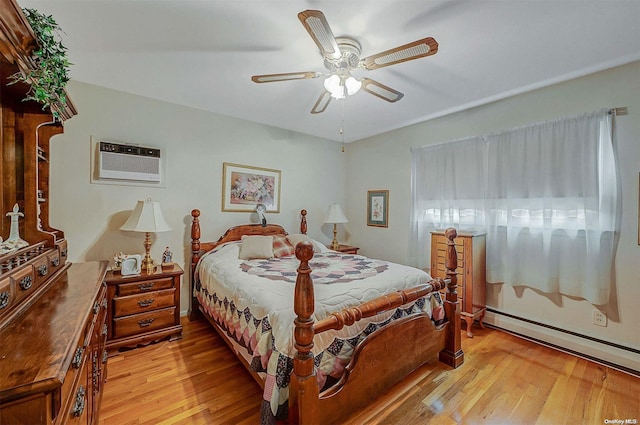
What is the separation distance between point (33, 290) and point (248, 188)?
2552 mm

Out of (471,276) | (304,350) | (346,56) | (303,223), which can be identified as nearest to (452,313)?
(471,276)

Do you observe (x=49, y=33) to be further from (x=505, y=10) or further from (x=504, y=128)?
(x=504, y=128)

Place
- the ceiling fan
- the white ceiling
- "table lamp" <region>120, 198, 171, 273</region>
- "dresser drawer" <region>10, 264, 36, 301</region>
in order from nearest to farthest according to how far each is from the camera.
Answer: "dresser drawer" <region>10, 264, 36, 301</region>
the ceiling fan
the white ceiling
"table lamp" <region>120, 198, 171, 273</region>

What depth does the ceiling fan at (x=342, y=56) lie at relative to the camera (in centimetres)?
142

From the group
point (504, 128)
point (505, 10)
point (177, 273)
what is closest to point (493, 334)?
point (504, 128)

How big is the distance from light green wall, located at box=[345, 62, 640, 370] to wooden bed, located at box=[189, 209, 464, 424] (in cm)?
109

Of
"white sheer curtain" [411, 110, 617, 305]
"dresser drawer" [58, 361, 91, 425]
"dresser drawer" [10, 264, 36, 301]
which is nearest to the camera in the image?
"dresser drawer" [58, 361, 91, 425]

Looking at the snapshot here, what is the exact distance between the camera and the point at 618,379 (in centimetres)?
206

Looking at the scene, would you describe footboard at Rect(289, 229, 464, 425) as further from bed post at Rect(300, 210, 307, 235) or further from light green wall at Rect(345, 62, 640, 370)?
bed post at Rect(300, 210, 307, 235)

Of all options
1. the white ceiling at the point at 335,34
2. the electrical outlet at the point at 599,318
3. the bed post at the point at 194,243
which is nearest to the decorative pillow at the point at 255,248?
the bed post at the point at 194,243

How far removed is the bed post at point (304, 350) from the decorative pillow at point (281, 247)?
185 centimetres

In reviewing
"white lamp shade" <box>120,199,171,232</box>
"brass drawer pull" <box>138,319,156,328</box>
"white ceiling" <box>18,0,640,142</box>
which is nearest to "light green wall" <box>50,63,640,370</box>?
"white ceiling" <box>18,0,640,142</box>

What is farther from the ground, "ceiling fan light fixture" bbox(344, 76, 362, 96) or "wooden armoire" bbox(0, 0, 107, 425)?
"ceiling fan light fixture" bbox(344, 76, 362, 96)

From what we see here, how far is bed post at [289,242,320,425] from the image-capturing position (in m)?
1.34
